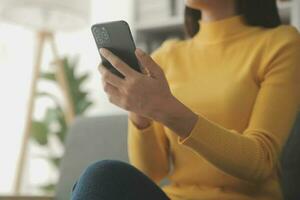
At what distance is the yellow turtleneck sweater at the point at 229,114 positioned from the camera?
0.79 meters

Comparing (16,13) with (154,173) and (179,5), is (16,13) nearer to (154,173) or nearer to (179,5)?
A: (179,5)

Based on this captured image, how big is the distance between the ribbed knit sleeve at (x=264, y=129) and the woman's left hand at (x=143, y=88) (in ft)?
0.24

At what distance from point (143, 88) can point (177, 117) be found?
0.24ft

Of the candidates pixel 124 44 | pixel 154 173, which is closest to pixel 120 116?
pixel 154 173

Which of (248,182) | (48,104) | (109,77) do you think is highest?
(109,77)

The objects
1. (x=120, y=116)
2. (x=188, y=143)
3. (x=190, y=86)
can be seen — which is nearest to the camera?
(x=188, y=143)

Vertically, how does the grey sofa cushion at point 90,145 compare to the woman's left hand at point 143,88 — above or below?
below

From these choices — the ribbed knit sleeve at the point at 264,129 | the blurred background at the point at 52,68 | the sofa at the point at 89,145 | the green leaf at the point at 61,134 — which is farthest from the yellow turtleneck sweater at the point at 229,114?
the green leaf at the point at 61,134

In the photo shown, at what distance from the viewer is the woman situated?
749 mm

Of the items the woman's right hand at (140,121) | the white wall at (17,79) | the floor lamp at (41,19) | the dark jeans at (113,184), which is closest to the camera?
the dark jeans at (113,184)

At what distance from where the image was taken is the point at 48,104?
8.93 feet

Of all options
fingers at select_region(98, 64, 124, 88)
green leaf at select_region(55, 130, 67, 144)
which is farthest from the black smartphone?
green leaf at select_region(55, 130, 67, 144)

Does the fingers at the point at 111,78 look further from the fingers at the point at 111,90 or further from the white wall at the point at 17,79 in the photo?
the white wall at the point at 17,79

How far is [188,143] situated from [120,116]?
2.21 ft
